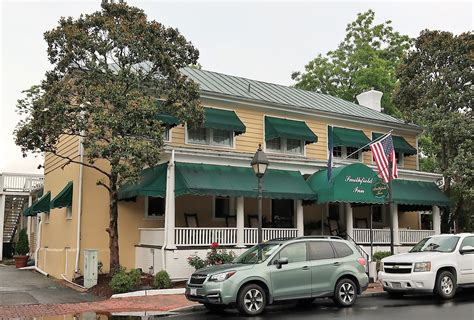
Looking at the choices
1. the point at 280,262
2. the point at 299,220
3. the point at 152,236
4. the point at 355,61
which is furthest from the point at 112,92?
the point at 355,61

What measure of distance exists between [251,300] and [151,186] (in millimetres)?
6767

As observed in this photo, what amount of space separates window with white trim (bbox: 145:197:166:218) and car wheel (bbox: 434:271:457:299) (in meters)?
10.4

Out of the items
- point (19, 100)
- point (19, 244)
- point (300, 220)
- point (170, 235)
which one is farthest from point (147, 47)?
point (19, 244)

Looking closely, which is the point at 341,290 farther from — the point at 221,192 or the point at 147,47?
the point at 147,47

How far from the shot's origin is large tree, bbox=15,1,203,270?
1521 centimetres

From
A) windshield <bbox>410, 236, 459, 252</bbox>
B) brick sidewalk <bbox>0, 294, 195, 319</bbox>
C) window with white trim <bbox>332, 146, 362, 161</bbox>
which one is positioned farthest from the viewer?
window with white trim <bbox>332, 146, 362, 161</bbox>

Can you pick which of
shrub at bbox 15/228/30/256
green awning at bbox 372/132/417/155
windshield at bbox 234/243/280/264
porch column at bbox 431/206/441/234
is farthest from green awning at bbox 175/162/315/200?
shrub at bbox 15/228/30/256

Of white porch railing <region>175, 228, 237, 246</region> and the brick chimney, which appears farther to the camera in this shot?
the brick chimney

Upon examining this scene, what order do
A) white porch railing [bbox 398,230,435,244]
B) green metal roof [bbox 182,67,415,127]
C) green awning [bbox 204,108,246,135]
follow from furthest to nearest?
green metal roof [bbox 182,67,415,127]
white porch railing [bbox 398,230,435,244]
green awning [bbox 204,108,246,135]

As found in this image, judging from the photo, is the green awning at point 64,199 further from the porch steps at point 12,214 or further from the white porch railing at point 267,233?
the porch steps at point 12,214

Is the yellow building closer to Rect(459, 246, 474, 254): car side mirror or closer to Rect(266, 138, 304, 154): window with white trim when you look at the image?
Rect(266, 138, 304, 154): window with white trim

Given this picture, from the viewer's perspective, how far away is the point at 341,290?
1258cm

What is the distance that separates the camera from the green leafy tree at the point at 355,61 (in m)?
42.3

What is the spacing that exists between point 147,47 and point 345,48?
3259 cm
